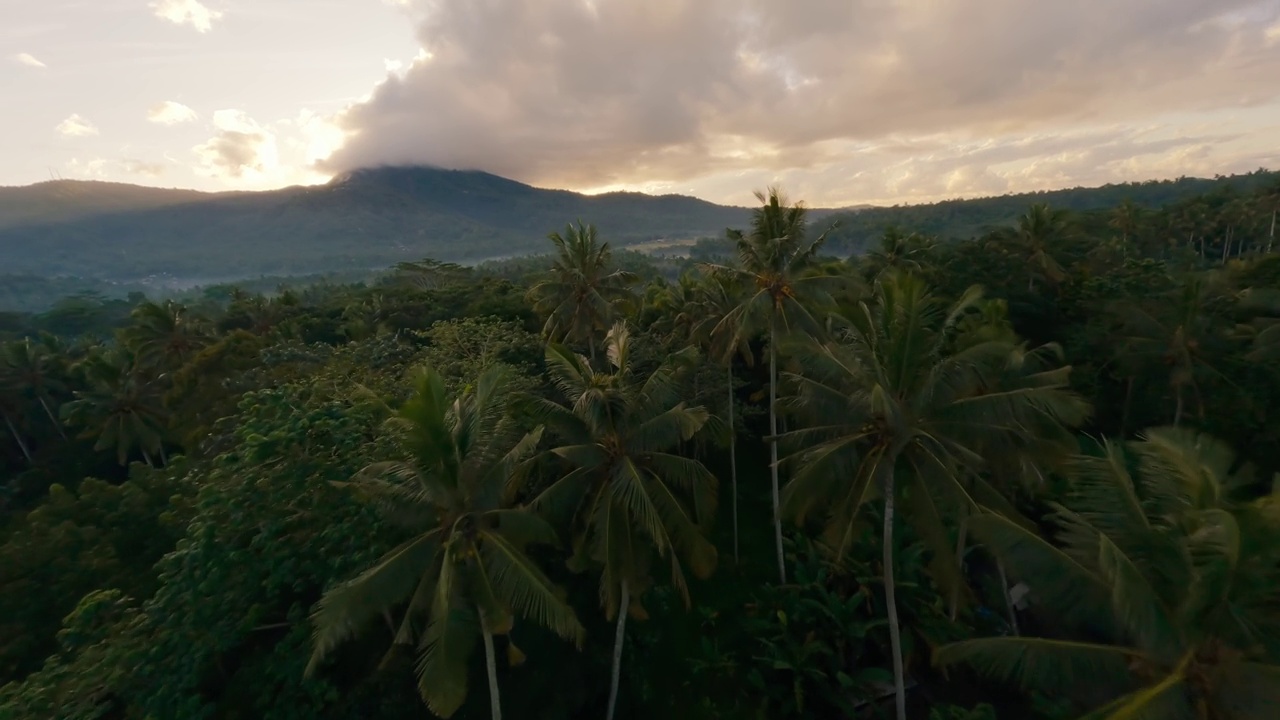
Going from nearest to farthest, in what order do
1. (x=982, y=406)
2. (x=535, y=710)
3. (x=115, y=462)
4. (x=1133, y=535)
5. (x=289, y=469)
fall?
(x=1133, y=535)
(x=982, y=406)
(x=289, y=469)
(x=535, y=710)
(x=115, y=462)

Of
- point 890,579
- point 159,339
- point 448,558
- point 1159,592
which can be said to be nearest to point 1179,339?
point 890,579

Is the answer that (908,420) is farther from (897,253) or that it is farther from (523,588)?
(897,253)

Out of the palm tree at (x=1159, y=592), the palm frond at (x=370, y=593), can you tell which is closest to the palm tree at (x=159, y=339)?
the palm frond at (x=370, y=593)

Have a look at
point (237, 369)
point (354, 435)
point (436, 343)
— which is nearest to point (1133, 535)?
point (354, 435)

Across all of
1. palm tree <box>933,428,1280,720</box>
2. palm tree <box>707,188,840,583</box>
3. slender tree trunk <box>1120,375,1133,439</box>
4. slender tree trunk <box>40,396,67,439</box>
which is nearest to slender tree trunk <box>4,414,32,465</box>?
slender tree trunk <box>40,396,67,439</box>

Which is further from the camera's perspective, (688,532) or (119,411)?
(119,411)

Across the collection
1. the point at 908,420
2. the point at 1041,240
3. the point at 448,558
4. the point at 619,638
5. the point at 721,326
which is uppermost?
the point at 1041,240

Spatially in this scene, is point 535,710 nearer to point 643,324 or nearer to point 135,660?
point 135,660

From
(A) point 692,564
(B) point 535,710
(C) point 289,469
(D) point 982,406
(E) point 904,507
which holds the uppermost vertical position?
(D) point 982,406
